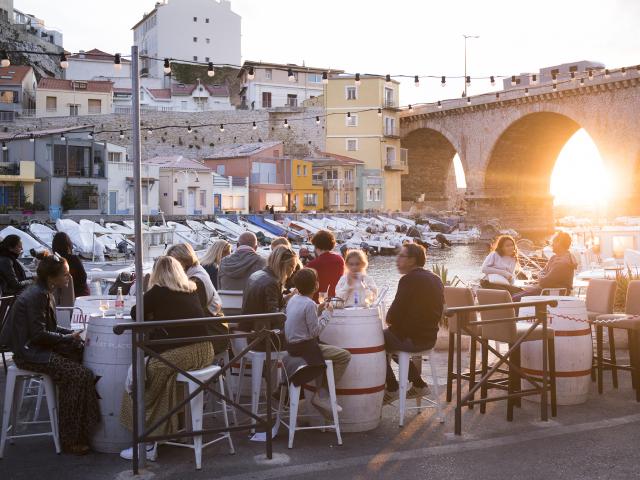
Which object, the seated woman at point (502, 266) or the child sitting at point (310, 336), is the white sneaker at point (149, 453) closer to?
the child sitting at point (310, 336)

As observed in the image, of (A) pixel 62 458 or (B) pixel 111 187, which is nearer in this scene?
(A) pixel 62 458

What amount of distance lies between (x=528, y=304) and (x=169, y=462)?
115 inches

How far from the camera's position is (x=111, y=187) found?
42.5 meters

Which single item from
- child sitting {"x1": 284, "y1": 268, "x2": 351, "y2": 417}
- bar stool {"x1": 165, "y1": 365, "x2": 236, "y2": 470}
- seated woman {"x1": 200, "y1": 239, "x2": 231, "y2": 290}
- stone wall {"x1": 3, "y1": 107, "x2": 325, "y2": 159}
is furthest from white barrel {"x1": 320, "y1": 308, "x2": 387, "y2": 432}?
stone wall {"x1": 3, "y1": 107, "x2": 325, "y2": 159}

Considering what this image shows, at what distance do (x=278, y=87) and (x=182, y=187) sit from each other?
2360 centimetres

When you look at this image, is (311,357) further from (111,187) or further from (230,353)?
(111,187)

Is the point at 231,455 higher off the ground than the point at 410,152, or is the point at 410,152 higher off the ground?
the point at 410,152

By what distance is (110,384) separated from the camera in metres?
5.01

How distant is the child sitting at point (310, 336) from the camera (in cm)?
518

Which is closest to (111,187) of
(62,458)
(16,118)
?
(16,118)

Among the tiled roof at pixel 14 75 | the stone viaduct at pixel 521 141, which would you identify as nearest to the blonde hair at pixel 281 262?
the stone viaduct at pixel 521 141

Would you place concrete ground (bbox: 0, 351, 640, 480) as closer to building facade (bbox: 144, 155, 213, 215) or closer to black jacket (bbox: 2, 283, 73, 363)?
black jacket (bbox: 2, 283, 73, 363)

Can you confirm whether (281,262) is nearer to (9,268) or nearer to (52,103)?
(9,268)

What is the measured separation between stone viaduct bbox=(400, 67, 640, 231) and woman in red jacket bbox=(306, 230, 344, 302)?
126ft
